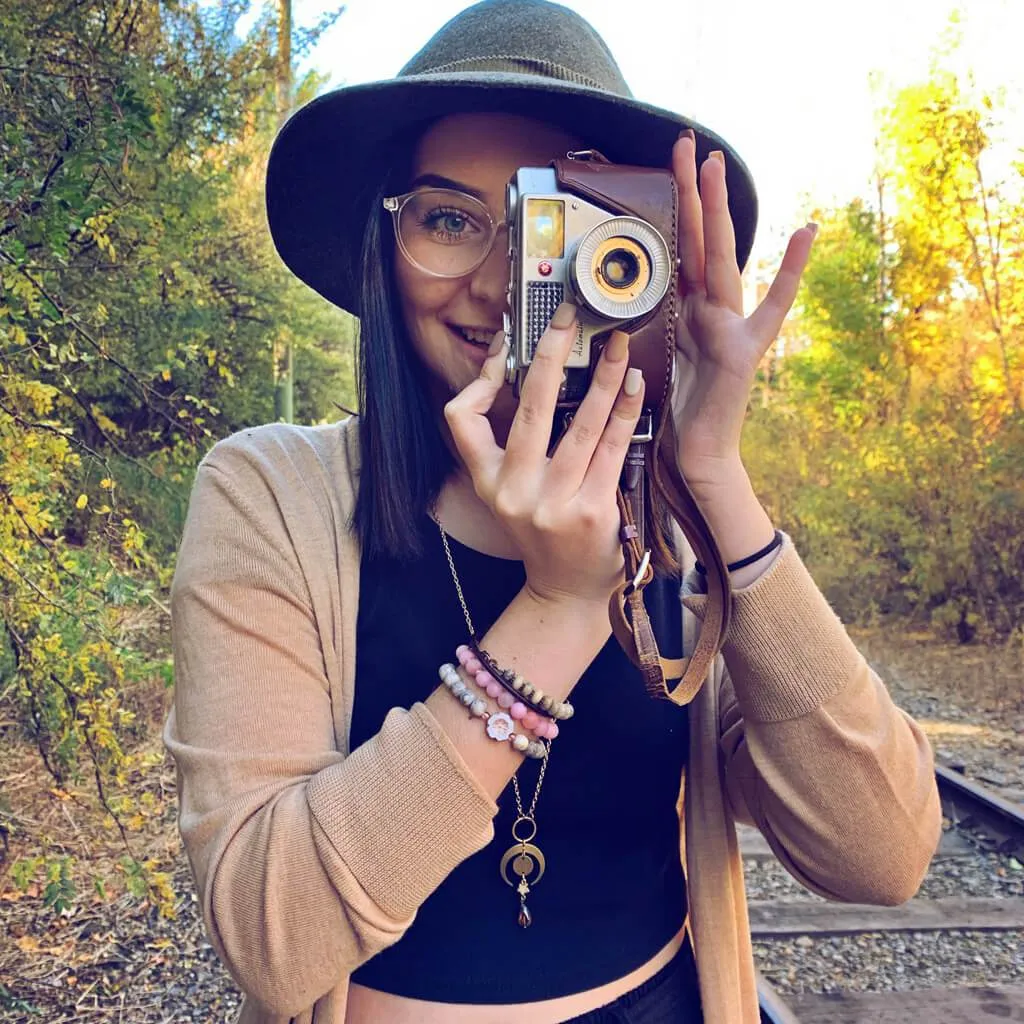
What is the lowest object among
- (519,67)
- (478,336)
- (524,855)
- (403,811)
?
(524,855)

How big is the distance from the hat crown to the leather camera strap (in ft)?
1.86

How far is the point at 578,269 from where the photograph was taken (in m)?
1.00

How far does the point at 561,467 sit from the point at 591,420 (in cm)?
6

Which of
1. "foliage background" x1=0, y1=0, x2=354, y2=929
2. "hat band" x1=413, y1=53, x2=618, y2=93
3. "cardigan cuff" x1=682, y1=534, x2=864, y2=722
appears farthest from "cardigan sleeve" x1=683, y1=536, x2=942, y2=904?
"foliage background" x1=0, y1=0, x2=354, y2=929

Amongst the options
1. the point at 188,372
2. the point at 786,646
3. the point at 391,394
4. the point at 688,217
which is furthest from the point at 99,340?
the point at 786,646

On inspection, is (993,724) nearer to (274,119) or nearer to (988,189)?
(988,189)

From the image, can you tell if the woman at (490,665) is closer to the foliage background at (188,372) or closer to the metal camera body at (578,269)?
the metal camera body at (578,269)

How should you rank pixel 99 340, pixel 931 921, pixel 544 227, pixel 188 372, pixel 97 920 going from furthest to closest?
pixel 188 372 → pixel 99 340 → pixel 931 921 → pixel 97 920 → pixel 544 227

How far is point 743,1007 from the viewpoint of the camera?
1262mm

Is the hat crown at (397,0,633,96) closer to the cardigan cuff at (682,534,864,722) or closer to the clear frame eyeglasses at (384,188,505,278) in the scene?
the clear frame eyeglasses at (384,188,505,278)

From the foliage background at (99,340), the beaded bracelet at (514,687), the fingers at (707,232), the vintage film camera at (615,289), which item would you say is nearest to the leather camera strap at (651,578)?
the vintage film camera at (615,289)

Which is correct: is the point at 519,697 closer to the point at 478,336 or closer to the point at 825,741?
the point at 825,741

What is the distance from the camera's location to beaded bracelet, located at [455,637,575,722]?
1.00 m

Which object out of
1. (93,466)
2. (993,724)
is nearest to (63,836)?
(93,466)
